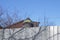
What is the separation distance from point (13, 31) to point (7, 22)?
9.19 meters

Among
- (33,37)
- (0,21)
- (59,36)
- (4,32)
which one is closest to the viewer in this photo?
(59,36)

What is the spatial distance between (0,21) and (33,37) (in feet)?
30.8

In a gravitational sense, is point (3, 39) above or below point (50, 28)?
below

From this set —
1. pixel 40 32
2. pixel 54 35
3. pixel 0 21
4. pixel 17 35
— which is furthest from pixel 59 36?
pixel 0 21

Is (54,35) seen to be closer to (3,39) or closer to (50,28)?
(50,28)

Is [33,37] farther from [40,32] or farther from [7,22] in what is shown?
[7,22]

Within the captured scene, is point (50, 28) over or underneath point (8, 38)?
over

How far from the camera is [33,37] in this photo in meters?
6.02

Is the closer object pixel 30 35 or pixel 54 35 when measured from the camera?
pixel 54 35

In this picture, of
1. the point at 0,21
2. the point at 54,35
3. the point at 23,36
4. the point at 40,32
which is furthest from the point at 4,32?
the point at 0,21

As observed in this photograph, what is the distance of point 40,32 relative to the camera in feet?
19.3

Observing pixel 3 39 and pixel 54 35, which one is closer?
pixel 54 35

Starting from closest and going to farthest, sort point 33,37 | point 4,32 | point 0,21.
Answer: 1. point 33,37
2. point 4,32
3. point 0,21

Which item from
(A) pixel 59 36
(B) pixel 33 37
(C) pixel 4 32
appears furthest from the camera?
(C) pixel 4 32
